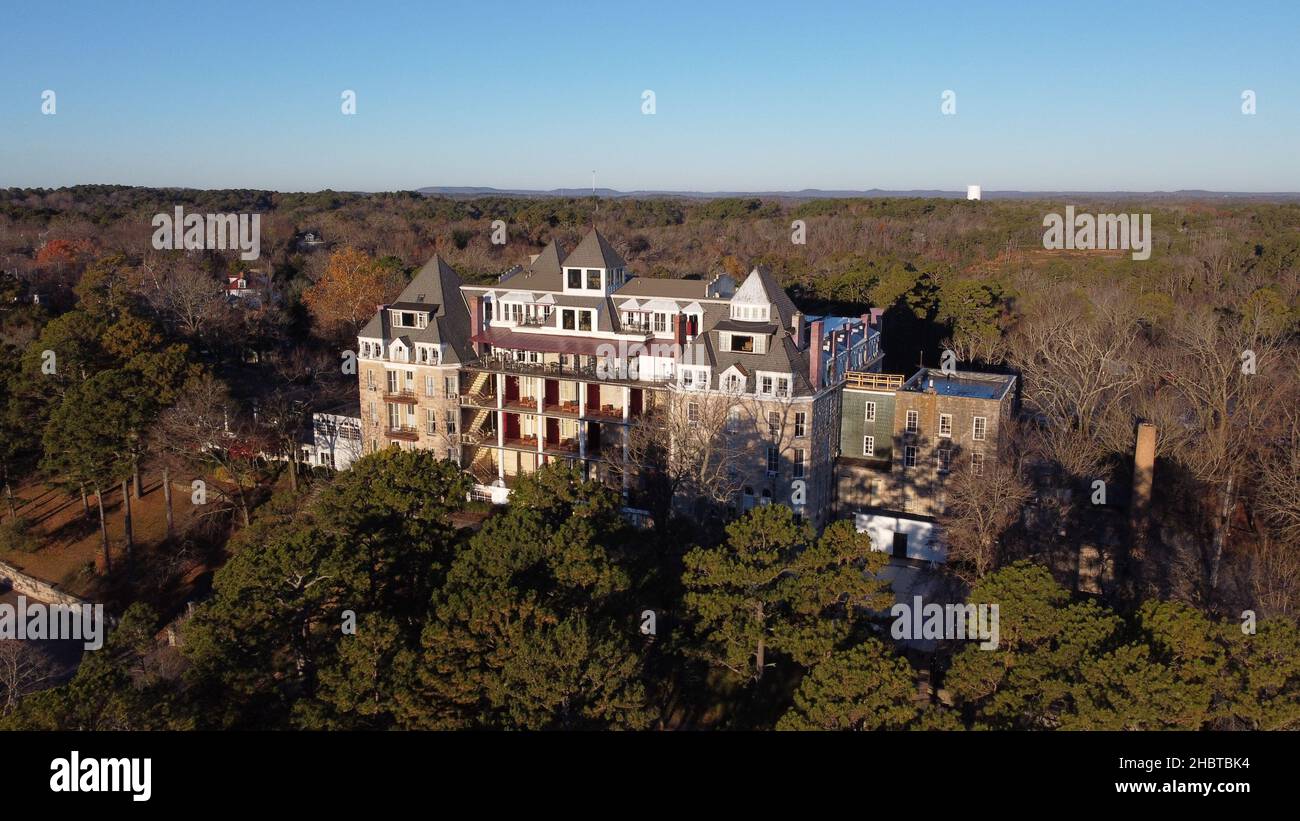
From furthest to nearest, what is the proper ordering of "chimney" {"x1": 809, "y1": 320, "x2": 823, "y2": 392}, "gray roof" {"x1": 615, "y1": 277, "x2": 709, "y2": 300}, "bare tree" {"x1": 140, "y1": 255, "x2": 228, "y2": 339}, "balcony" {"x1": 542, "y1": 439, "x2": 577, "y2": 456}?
1. "bare tree" {"x1": 140, "y1": 255, "x2": 228, "y2": 339}
2. "balcony" {"x1": 542, "y1": 439, "x2": 577, "y2": 456}
3. "gray roof" {"x1": 615, "y1": 277, "x2": 709, "y2": 300}
4. "chimney" {"x1": 809, "y1": 320, "x2": 823, "y2": 392}

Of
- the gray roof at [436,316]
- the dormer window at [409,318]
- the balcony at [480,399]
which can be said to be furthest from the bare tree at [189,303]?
the balcony at [480,399]

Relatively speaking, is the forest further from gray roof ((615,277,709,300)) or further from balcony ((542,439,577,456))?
gray roof ((615,277,709,300))

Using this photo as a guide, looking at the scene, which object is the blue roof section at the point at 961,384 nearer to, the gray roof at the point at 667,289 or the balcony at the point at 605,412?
the gray roof at the point at 667,289

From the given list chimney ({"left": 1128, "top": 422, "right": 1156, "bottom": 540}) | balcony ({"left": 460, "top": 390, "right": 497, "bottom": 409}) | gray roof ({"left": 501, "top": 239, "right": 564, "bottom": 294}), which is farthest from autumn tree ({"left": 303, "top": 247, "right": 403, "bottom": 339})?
chimney ({"left": 1128, "top": 422, "right": 1156, "bottom": 540})

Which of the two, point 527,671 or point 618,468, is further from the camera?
point 618,468

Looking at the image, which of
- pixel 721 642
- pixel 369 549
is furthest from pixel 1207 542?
pixel 369 549

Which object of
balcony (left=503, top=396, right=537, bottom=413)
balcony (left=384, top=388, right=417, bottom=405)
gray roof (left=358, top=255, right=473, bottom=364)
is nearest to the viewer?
balcony (left=503, top=396, right=537, bottom=413)
